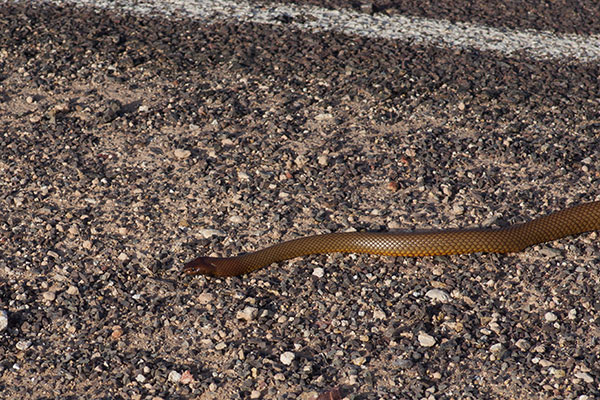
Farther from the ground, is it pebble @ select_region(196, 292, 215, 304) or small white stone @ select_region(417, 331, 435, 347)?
small white stone @ select_region(417, 331, 435, 347)

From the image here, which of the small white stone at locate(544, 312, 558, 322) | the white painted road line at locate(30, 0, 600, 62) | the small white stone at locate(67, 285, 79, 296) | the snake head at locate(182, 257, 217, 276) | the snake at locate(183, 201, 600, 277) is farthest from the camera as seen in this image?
the white painted road line at locate(30, 0, 600, 62)

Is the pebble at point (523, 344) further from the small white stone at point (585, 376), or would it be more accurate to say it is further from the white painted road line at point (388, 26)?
the white painted road line at point (388, 26)

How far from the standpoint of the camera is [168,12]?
607cm

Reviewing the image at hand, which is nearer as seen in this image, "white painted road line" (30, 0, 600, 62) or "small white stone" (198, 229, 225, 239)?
"small white stone" (198, 229, 225, 239)

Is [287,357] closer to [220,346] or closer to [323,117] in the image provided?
[220,346]

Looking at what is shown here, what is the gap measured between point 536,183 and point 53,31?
3.64 m

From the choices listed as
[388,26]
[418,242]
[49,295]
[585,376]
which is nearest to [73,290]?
[49,295]

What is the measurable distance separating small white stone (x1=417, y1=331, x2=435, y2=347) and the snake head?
43.4 inches

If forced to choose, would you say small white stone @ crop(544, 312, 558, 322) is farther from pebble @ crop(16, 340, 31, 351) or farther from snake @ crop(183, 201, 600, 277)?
pebble @ crop(16, 340, 31, 351)

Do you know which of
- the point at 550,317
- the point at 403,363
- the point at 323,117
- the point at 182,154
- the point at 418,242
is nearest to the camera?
the point at 403,363

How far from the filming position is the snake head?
3996mm

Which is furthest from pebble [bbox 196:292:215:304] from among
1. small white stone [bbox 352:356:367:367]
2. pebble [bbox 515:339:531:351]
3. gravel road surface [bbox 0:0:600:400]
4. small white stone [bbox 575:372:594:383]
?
small white stone [bbox 575:372:594:383]

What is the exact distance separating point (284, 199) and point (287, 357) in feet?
4.03

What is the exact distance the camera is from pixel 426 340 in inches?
143
